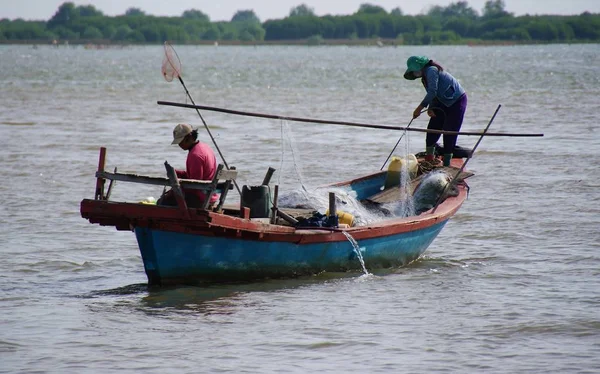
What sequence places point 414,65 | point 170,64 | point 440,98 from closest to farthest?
point 170,64
point 414,65
point 440,98

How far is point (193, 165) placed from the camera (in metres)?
9.31

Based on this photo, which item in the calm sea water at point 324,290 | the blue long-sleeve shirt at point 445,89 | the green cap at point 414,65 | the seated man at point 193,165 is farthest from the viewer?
the blue long-sleeve shirt at point 445,89

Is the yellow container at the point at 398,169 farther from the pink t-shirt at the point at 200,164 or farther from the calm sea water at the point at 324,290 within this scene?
the pink t-shirt at the point at 200,164

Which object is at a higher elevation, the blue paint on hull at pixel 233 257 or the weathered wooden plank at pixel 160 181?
the weathered wooden plank at pixel 160 181

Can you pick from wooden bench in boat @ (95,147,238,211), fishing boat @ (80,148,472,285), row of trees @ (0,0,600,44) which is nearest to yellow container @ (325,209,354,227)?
fishing boat @ (80,148,472,285)

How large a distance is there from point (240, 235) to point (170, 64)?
1.95 metres

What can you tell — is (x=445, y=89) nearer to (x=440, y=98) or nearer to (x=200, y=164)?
(x=440, y=98)

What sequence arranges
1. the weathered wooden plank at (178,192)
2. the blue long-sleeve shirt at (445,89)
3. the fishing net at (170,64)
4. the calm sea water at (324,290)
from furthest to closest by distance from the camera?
the blue long-sleeve shirt at (445,89), the fishing net at (170,64), the weathered wooden plank at (178,192), the calm sea water at (324,290)

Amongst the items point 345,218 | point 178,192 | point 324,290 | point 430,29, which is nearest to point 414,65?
point 345,218

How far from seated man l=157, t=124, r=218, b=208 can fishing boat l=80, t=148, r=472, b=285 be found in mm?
142

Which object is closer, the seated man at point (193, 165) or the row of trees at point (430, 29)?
the seated man at point (193, 165)

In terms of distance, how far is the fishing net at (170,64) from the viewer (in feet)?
33.2

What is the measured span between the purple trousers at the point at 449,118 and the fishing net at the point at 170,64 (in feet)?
11.2

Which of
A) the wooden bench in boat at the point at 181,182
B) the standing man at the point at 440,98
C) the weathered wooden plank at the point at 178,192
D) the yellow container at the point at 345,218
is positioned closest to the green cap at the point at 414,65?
the standing man at the point at 440,98
